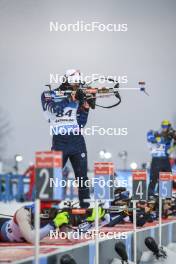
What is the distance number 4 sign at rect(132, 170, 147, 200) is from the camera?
5335 millimetres

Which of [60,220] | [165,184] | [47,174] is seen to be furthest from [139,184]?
[47,174]

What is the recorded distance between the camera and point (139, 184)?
211 inches

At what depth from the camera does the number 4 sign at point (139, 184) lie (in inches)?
210

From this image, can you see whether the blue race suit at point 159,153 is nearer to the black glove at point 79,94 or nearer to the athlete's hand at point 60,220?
the black glove at point 79,94

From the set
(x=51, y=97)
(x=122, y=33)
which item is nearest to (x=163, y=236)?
(x=51, y=97)

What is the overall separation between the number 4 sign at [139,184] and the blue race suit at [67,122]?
0.50m

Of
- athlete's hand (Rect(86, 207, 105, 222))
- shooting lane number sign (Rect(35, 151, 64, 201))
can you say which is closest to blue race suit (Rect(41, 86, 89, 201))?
athlete's hand (Rect(86, 207, 105, 222))

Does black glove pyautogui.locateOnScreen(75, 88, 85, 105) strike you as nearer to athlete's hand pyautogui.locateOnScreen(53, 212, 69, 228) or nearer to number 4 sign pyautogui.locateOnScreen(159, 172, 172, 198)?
athlete's hand pyautogui.locateOnScreen(53, 212, 69, 228)

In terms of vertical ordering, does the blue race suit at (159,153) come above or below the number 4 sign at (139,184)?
above

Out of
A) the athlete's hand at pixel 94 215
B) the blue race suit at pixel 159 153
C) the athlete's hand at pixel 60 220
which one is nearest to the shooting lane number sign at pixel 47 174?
the athlete's hand at pixel 60 220

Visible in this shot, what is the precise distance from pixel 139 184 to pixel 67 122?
738 mm

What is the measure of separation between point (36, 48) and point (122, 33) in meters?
1.36

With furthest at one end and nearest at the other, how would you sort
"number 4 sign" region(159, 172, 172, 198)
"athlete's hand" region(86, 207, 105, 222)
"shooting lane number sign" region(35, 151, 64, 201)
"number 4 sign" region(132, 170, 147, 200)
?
"number 4 sign" region(159, 172, 172, 198), "number 4 sign" region(132, 170, 147, 200), "athlete's hand" region(86, 207, 105, 222), "shooting lane number sign" region(35, 151, 64, 201)

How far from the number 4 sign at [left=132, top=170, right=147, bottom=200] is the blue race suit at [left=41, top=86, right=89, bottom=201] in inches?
19.6
